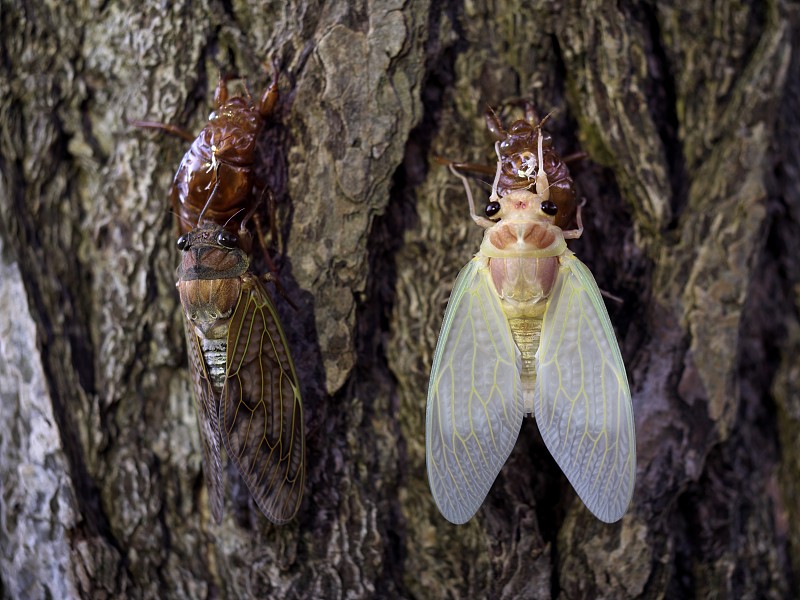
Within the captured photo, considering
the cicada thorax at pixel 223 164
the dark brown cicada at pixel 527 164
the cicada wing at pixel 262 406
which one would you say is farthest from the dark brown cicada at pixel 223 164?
the dark brown cicada at pixel 527 164

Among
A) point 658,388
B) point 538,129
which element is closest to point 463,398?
point 658,388

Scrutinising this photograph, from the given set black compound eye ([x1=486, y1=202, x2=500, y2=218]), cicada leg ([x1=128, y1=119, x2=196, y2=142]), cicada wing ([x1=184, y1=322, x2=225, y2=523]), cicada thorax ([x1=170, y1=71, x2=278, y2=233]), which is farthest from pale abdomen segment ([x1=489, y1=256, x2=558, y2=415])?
cicada leg ([x1=128, y1=119, x2=196, y2=142])

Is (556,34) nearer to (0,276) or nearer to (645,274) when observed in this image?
(645,274)

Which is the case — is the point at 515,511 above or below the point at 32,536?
above

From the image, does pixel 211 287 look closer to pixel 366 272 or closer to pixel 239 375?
pixel 239 375

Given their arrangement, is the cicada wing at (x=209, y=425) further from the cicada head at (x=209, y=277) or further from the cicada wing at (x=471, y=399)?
the cicada wing at (x=471, y=399)

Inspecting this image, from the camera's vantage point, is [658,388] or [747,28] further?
[747,28]

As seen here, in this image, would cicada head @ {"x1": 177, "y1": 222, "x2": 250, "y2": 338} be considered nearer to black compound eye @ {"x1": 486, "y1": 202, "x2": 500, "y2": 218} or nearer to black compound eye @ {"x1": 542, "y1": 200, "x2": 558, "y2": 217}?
black compound eye @ {"x1": 486, "y1": 202, "x2": 500, "y2": 218}
